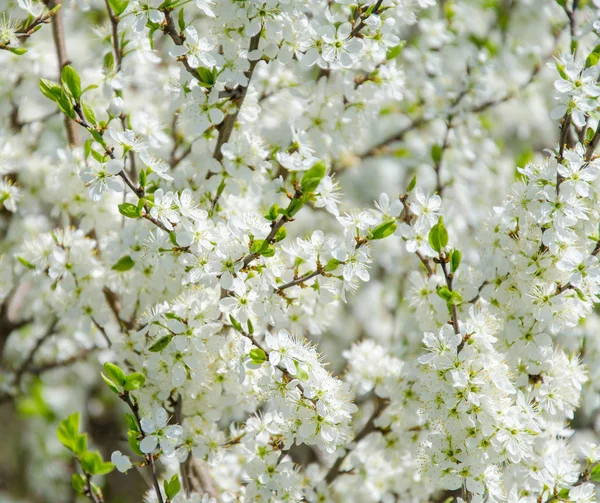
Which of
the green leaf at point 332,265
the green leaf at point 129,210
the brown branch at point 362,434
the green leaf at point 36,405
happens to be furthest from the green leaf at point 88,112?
the green leaf at point 36,405

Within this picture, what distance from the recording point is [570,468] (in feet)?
7.05

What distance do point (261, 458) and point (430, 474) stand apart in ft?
1.83

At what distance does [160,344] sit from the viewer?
2055mm

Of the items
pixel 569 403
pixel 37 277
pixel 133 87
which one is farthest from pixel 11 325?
pixel 569 403

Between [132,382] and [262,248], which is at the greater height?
[262,248]

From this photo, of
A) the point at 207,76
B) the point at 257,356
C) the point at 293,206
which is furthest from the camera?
the point at 207,76

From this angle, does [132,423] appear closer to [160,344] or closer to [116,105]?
[160,344]

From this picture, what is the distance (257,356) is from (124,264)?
782mm

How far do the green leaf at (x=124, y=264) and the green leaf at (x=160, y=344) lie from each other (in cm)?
49

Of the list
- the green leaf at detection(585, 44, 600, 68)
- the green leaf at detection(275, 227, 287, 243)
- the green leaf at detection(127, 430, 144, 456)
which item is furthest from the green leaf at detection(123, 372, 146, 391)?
the green leaf at detection(585, 44, 600, 68)

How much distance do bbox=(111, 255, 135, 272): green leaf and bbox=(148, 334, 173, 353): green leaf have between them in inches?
19.2

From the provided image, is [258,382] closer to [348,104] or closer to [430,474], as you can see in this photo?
[430,474]

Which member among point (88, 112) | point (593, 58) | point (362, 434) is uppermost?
point (88, 112)

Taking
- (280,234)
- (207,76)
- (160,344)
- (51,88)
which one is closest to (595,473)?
(280,234)
